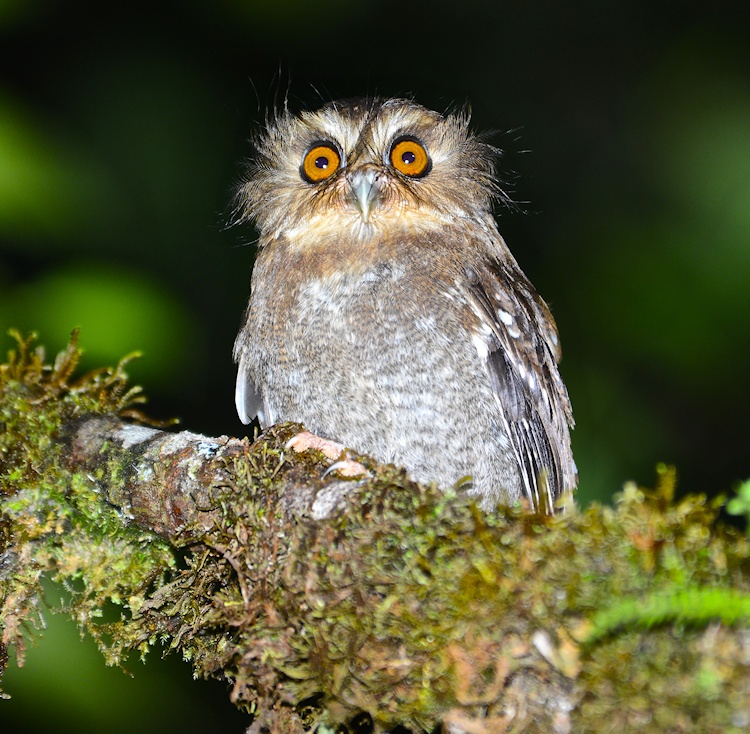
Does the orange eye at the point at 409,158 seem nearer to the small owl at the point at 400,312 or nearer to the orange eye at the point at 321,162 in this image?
the small owl at the point at 400,312

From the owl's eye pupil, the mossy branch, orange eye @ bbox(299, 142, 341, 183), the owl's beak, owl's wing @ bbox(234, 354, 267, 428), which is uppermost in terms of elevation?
the owl's eye pupil

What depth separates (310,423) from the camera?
2.84 m

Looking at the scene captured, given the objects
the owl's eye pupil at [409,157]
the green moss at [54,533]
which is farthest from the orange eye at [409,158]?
the green moss at [54,533]

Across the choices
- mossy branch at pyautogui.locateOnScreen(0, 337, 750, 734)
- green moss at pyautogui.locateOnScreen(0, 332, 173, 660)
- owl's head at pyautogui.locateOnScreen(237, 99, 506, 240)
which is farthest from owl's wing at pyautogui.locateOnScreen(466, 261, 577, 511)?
green moss at pyautogui.locateOnScreen(0, 332, 173, 660)

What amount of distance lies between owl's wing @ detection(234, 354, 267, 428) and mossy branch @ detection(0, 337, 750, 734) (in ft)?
3.38

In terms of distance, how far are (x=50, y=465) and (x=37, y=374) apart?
1.27 feet

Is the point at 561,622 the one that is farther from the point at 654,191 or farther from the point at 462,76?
the point at 462,76

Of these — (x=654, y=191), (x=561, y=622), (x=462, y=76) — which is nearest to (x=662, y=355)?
(x=654, y=191)

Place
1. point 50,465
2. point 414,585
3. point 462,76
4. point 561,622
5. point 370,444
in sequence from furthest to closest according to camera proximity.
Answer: point 462,76
point 370,444
point 50,465
point 414,585
point 561,622

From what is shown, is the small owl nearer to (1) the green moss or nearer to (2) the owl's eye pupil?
(2) the owl's eye pupil

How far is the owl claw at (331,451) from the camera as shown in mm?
1888

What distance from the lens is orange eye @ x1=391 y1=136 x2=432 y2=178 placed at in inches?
131

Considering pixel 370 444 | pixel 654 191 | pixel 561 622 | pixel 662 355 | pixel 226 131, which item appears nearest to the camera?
pixel 561 622

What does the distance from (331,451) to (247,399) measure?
4.51 feet
